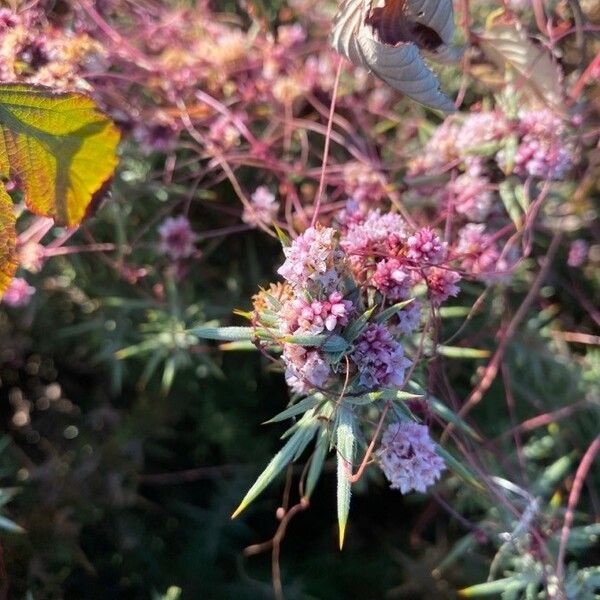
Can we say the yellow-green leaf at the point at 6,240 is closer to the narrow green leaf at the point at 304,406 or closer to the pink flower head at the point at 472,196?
the narrow green leaf at the point at 304,406

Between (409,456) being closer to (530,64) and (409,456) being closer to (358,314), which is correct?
(358,314)

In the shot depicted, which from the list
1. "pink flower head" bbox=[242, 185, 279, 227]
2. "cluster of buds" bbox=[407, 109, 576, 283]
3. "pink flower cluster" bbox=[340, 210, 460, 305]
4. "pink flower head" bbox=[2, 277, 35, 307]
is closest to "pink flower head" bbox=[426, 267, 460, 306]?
"pink flower cluster" bbox=[340, 210, 460, 305]

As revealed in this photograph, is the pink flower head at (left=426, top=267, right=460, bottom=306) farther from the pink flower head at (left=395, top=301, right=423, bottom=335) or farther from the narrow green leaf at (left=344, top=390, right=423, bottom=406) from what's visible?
the narrow green leaf at (left=344, top=390, right=423, bottom=406)

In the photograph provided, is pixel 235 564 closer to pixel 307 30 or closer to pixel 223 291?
pixel 223 291

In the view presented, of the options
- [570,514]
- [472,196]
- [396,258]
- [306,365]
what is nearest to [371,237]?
[396,258]

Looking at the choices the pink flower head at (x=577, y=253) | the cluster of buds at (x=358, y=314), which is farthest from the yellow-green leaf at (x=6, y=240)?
the pink flower head at (x=577, y=253)

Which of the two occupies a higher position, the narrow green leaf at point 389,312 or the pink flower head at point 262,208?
the narrow green leaf at point 389,312

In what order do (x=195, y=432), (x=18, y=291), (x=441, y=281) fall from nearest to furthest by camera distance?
(x=441, y=281) → (x=18, y=291) → (x=195, y=432)
